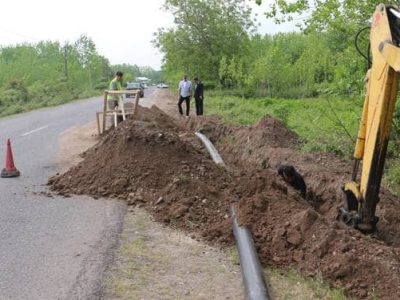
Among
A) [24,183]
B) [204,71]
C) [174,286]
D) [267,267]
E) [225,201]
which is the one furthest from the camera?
[204,71]

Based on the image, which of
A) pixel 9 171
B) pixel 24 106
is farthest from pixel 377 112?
pixel 24 106

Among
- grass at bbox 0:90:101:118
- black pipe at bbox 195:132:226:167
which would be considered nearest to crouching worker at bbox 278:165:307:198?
black pipe at bbox 195:132:226:167

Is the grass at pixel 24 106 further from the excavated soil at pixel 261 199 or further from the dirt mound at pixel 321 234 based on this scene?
the dirt mound at pixel 321 234

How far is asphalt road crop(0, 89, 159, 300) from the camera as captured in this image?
455cm

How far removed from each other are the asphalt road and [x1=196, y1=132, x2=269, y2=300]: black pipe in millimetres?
1303

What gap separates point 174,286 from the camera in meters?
4.54

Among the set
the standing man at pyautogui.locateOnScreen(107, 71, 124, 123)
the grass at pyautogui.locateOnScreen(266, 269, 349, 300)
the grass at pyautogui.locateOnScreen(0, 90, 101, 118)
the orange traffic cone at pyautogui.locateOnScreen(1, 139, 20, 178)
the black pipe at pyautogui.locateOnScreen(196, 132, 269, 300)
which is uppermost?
the standing man at pyautogui.locateOnScreen(107, 71, 124, 123)

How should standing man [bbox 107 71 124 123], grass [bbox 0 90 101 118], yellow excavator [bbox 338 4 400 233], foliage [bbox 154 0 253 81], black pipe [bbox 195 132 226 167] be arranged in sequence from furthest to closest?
foliage [bbox 154 0 253 81]
grass [bbox 0 90 101 118]
standing man [bbox 107 71 124 123]
black pipe [bbox 195 132 226 167]
yellow excavator [bbox 338 4 400 233]

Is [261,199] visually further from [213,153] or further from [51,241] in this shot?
[213,153]

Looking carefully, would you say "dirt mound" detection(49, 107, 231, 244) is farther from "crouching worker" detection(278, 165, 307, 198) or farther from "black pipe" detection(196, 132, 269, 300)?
"crouching worker" detection(278, 165, 307, 198)

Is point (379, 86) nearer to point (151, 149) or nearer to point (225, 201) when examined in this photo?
point (225, 201)

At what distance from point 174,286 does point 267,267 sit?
0.97m

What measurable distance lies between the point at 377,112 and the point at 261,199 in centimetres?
179

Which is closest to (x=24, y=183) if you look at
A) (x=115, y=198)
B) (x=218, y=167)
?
(x=115, y=198)
